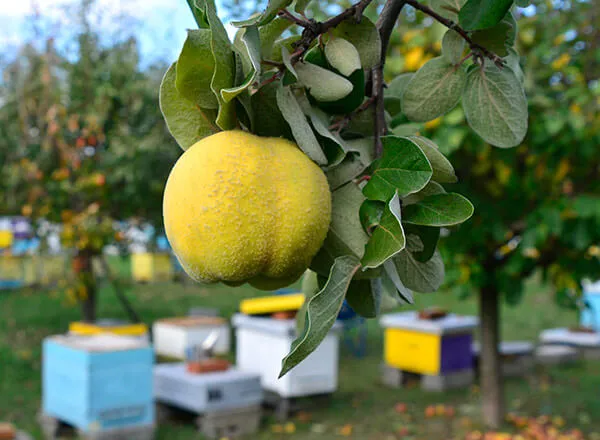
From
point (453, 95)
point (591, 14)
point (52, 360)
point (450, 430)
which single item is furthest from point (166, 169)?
point (453, 95)

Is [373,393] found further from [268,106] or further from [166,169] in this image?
[268,106]

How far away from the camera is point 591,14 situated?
4160 millimetres

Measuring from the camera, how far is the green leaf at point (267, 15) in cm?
55

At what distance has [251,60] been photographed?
533 mm

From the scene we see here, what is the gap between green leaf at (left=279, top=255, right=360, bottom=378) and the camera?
489mm

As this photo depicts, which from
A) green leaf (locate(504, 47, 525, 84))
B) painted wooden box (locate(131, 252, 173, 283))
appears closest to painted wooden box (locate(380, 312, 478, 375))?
green leaf (locate(504, 47, 525, 84))

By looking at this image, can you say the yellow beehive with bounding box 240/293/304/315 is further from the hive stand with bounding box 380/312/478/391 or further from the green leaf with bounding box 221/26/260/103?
the green leaf with bounding box 221/26/260/103

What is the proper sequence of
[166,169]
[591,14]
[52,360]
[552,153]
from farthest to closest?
1. [166,169]
2. [52,360]
3. [591,14]
4. [552,153]

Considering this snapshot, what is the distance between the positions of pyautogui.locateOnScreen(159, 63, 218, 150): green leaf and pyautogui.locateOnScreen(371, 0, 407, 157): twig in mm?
160

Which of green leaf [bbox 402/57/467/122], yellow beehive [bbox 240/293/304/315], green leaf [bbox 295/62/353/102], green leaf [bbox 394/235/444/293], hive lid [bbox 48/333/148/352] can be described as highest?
green leaf [bbox 402/57/467/122]

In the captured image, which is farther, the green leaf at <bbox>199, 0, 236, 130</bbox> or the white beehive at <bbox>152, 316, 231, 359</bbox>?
the white beehive at <bbox>152, 316, 231, 359</bbox>

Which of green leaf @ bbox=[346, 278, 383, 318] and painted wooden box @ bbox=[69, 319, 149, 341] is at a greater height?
green leaf @ bbox=[346, 278, 383, 318]

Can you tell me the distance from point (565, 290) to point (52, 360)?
3.76 meters

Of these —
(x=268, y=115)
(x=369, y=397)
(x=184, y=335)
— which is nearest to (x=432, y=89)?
(x=268, y=115)
